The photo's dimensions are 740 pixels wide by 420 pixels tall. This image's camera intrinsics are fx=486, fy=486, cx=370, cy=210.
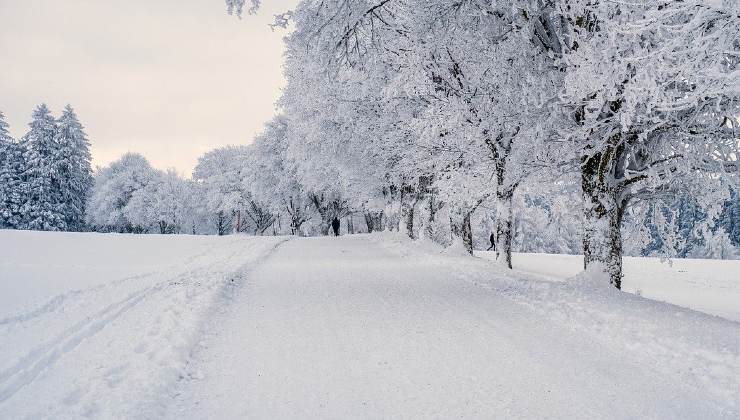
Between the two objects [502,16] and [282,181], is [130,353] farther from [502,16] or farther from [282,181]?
[282,181]

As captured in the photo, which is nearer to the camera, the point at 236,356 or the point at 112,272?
the point at 236,356

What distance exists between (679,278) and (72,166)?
53474mm

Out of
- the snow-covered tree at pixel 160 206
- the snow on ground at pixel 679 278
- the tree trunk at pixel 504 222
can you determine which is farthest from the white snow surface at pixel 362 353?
the snow-covered tree at pixel 160 206

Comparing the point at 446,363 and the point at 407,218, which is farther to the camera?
the point at 407,218

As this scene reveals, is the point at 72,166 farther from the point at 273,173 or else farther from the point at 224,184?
the point at 273,173

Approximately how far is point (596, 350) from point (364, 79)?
1588cm

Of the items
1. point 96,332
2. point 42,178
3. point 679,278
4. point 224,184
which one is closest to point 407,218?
point 679,278

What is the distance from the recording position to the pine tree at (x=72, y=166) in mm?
49469

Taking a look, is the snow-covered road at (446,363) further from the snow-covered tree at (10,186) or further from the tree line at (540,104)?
the snow-covered tree at (10,186)

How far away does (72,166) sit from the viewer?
165ft

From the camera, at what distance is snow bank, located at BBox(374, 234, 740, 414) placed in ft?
15.4

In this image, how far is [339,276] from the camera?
11906 millimetres

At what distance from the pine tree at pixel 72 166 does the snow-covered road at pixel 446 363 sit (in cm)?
5020

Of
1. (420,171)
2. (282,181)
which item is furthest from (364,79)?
(282,181)
